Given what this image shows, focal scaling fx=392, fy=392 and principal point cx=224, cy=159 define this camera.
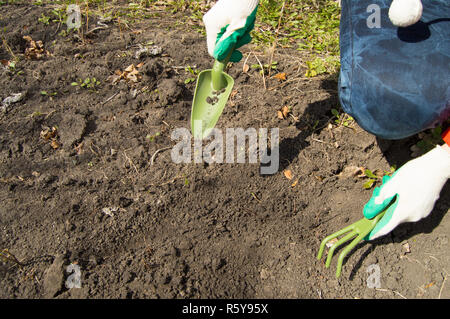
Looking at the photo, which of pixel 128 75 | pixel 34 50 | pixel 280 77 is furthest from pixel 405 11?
pixel 34 50

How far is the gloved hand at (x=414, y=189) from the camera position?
1573 millimetres

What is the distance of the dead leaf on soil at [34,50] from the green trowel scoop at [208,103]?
135cm

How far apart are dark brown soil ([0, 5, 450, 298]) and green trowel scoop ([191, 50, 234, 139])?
27cm

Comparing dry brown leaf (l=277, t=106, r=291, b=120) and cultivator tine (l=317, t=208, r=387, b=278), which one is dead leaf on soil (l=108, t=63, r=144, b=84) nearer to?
dry brown leaf (l=277, t=106, r=291, b=120)

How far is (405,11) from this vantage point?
4.56 ft

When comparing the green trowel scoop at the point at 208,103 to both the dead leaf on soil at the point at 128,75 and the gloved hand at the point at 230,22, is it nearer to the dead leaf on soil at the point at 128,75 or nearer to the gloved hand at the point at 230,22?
the gloved hand at the point at 230,22

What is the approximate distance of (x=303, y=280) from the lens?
1739 millimetres

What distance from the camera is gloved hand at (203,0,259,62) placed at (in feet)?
5.31

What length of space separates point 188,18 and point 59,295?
7.07ft

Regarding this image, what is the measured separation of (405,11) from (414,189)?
2.25ft

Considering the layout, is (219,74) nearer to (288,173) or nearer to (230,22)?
(230,22)

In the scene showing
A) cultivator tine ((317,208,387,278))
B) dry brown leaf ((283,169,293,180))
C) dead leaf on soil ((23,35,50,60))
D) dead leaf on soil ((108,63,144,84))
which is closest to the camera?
cultivator tine ((317,208,387,278))

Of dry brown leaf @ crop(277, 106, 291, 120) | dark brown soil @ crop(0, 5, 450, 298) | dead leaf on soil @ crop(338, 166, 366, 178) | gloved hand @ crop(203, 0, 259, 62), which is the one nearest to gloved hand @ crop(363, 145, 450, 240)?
dark brown soil @ crop(0, 5, 450, 298)

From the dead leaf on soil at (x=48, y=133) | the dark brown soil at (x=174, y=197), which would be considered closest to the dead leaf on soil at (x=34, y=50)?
the dark brown soil at (x=174, y=197)
